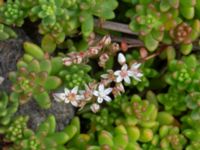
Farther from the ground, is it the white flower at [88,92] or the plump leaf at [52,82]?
the plump leaf at [52,82]

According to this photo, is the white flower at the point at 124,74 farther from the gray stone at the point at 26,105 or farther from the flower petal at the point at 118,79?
the gray stone at the point at 26,105

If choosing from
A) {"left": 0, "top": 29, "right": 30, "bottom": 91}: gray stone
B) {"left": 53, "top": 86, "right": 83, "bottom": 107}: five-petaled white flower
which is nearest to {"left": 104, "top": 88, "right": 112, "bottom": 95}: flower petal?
{"left": 53, "top": 86, "right": 83, "bottom": 107}: five-petaled white flower

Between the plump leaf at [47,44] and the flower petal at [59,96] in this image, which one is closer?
the flower petal at [59,96]

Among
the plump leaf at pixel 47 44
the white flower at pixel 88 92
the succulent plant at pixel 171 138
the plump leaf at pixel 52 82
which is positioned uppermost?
the plump leaf at pixel 47 44

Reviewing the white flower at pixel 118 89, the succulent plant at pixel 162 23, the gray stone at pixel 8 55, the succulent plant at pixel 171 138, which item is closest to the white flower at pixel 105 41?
the succulent plant at pixel 162 23

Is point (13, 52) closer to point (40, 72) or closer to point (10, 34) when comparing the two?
point (10, 34)

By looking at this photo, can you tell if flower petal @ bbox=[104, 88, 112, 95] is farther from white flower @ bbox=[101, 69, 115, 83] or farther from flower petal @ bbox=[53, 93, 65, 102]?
flower petal @ bbox=[53, 93, 65, 102]

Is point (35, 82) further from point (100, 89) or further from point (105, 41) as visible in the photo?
point (105, 41)

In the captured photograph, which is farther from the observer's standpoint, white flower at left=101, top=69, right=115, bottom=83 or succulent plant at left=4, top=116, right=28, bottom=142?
white flower at left=101, top=69, right=115, bottom=83

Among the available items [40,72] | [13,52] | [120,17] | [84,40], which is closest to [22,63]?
[40,72]
